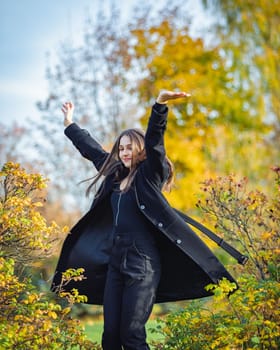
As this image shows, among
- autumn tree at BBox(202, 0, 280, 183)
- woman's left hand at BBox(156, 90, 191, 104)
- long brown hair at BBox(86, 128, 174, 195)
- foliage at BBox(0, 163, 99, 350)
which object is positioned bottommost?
foliage at BBox(0, 163, 99, 350)

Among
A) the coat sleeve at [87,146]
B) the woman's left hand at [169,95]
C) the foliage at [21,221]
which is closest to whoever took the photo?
the foliage at [21,221]

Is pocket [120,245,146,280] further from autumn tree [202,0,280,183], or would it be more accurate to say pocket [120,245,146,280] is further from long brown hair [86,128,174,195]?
autumn tree [202,0,280,183]

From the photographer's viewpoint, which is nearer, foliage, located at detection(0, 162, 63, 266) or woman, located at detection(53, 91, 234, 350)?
foliage, located at detection(0, 162, 63, 266)

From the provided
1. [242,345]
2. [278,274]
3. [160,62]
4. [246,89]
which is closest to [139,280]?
[242,345]

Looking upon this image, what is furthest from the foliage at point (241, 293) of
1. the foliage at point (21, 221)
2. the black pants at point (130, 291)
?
the foliage at point (21, 221)

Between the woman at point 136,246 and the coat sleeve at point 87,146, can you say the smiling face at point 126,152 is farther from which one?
the coat sleeve at point 87,146

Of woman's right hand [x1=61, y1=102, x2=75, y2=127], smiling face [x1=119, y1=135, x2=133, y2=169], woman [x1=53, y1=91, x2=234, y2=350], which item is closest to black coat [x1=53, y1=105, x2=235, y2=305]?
woman [x1=53, y1=91, x2=234, y2=350]

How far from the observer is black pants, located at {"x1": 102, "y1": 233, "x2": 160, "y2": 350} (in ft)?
12.1

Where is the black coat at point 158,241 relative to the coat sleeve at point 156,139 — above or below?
below

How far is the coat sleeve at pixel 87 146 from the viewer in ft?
15.1

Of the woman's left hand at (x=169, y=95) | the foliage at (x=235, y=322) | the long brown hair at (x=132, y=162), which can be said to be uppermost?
the woman's left hand at (x=169, y=95)

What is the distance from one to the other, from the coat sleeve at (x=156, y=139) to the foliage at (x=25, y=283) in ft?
2.30

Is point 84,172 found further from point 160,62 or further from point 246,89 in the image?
point 246,89

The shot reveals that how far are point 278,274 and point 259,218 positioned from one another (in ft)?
1.69
